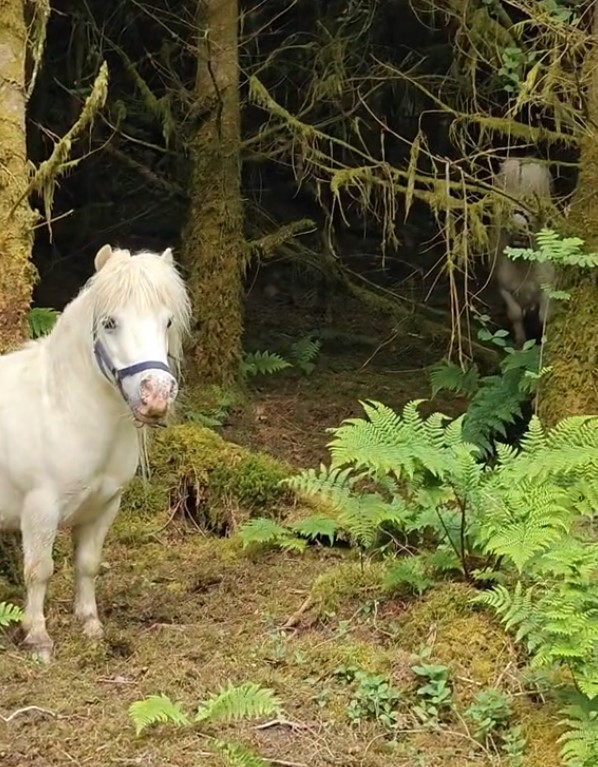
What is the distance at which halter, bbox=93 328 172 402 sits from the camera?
4375 mm

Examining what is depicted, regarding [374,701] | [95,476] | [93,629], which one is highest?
[95,476]

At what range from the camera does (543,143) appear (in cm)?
841

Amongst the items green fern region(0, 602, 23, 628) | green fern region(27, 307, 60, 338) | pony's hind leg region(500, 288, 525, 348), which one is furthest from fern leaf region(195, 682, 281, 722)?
pony's hind leg region(500, 288, 525, 348)

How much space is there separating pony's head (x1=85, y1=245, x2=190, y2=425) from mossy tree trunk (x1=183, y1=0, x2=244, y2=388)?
387cm

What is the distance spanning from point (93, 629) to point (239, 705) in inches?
50.9

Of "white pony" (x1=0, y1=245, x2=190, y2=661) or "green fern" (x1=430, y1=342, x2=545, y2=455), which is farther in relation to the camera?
"green fern" (x1=430, y1=342, x2=545, y2=455)

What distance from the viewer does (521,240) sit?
8445mm

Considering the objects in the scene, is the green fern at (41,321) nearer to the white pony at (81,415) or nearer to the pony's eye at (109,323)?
the white pony at (81,415)

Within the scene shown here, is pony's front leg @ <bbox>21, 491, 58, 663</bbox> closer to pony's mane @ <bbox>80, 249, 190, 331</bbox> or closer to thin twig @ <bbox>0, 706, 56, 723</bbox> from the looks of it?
thin twig @ <bbox>0, 706, 56, 723</bbox>

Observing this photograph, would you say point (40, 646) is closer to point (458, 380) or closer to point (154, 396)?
point (154, 396)

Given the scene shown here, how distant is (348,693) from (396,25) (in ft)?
24.2

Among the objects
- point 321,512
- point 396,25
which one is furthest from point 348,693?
point 396,25

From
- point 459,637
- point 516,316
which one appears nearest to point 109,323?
point 459,637

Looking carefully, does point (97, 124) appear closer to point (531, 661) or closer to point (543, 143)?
point (543, 143)
